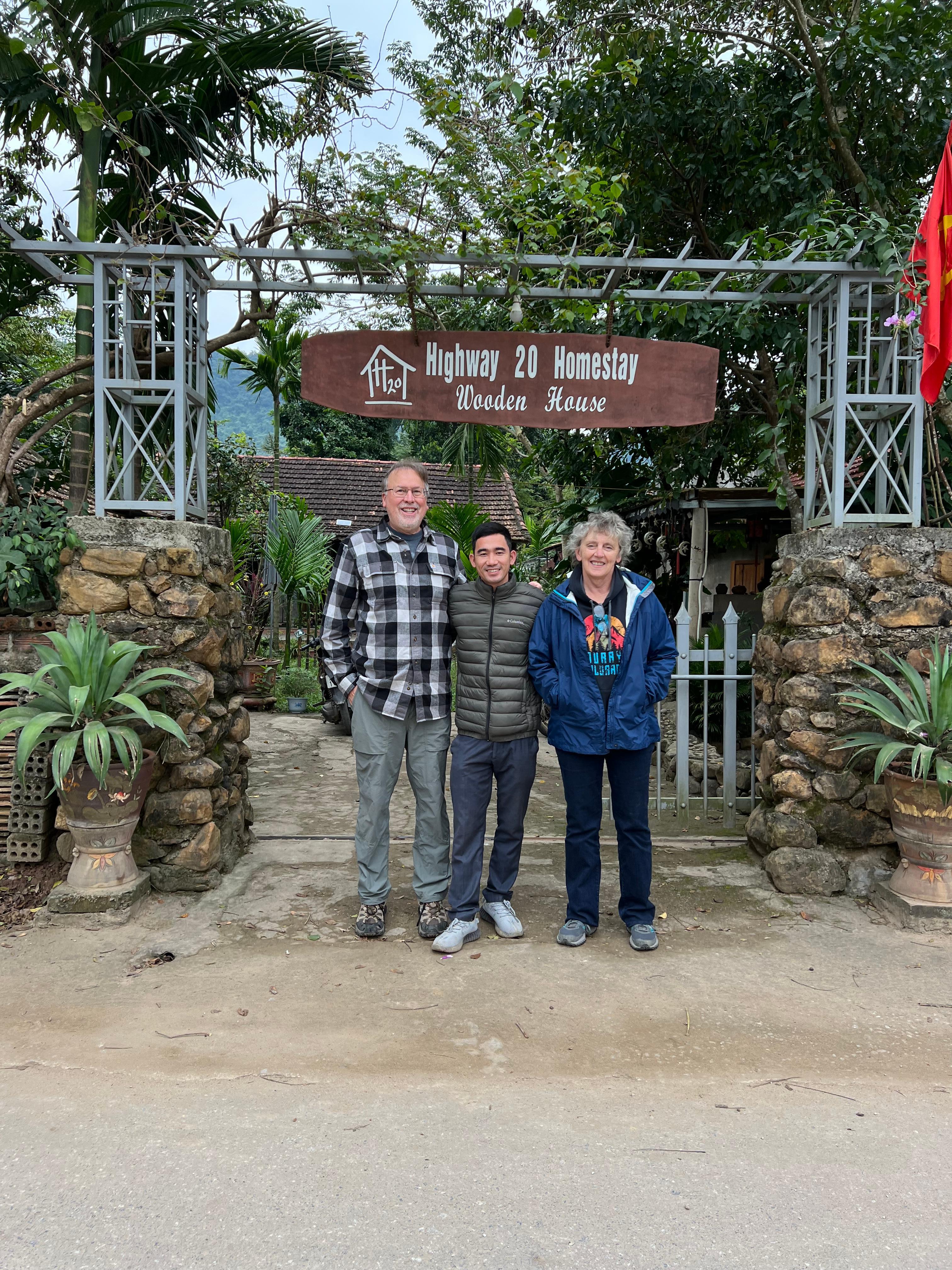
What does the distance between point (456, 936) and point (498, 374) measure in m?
2.78

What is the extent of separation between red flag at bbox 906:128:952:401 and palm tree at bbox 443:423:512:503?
665 cm

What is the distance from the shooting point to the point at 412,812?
20.1 feet

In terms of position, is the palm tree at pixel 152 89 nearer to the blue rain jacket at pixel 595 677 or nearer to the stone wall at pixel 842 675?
the blue rain jacket at pixel 595 677

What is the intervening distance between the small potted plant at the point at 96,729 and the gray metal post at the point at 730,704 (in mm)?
3124

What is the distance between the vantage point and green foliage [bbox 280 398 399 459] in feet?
76.1

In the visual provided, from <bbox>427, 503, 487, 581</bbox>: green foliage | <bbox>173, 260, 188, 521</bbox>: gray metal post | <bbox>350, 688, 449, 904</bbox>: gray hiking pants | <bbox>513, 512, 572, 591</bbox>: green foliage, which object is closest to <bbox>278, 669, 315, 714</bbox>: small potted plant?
<bbox>427, 503, 487, 581</bbox>: green foliage

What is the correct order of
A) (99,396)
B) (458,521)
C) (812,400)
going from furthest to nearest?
(458,521) → (812,400) → (99,396)

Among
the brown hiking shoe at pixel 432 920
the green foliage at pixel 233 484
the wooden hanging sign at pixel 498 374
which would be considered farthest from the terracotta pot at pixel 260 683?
the brown hiking shoe at pixel 432 920

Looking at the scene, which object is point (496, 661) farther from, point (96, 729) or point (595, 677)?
point (96, 729)

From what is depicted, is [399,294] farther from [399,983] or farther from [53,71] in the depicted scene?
[399,983]

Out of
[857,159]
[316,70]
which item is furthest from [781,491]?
[316,70]

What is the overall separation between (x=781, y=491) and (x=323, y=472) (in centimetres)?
1678

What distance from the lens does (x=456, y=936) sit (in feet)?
12.3

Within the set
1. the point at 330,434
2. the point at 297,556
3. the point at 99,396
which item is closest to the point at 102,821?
the point at 99,396
